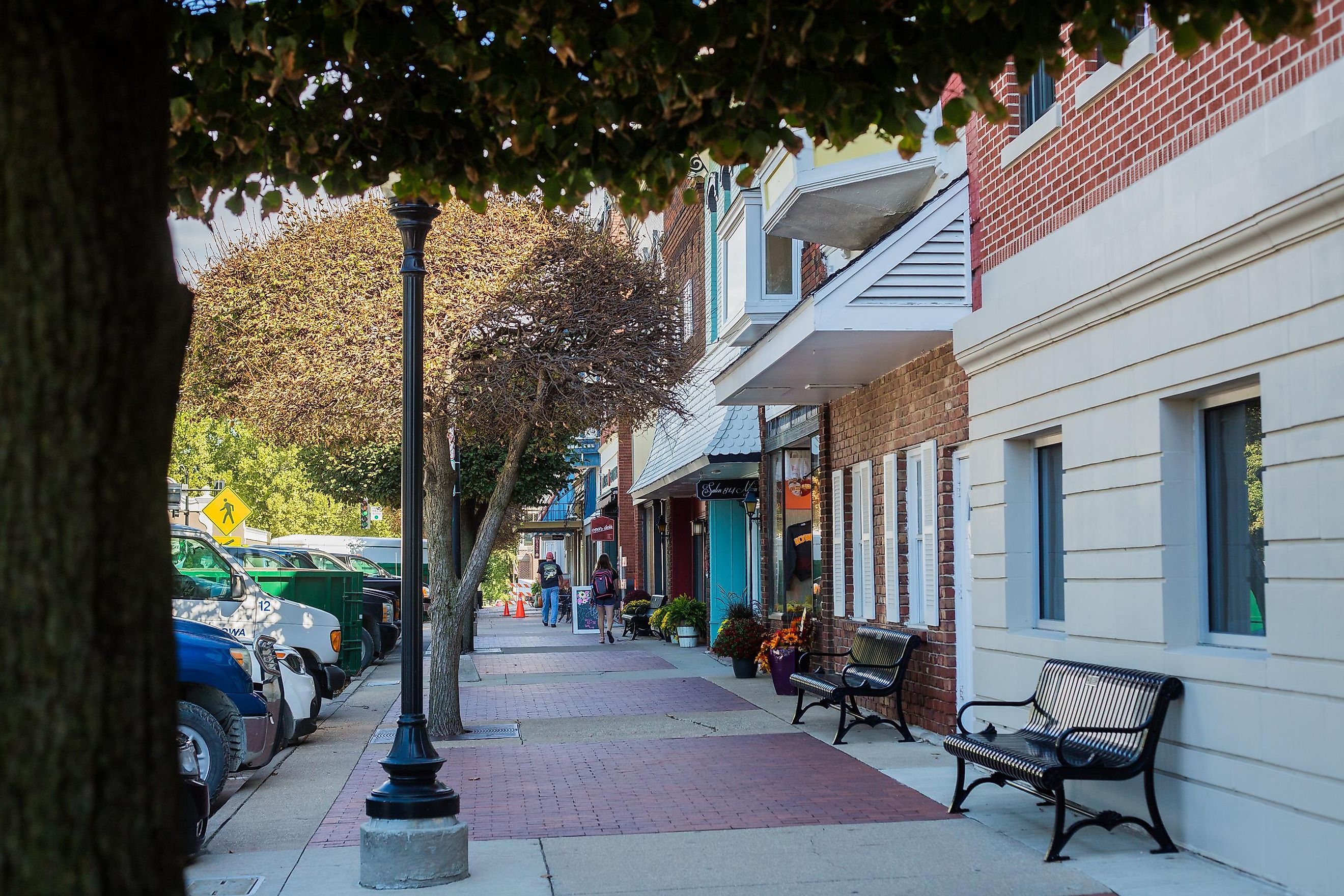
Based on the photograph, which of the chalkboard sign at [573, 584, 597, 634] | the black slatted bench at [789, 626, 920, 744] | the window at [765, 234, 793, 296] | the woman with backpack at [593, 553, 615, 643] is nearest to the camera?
the black slatted bench at [789, 626, 920, 744]

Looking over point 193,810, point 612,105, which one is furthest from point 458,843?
point 612,105

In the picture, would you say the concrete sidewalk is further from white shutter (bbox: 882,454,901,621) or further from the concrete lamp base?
white shutter (bbox: 882,454,901,621)

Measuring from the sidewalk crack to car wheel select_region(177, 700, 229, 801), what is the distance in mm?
4817

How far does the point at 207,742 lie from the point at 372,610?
44.4ft

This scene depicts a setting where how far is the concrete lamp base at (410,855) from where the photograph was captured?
718cm

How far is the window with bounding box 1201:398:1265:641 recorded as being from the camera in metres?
7.12

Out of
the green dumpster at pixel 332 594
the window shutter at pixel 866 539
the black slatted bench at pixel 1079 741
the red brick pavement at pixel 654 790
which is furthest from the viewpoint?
the green dumpster at pixel 332 594

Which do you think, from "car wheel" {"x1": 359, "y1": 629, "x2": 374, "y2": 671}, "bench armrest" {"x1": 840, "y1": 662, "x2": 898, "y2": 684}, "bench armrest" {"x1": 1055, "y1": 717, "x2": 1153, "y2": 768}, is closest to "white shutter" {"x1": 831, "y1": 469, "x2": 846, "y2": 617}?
"bench armrest" {"x1": 840, "y1": 662, "x2": 898, "y2": 684}

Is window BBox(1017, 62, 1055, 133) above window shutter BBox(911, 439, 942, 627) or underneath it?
above

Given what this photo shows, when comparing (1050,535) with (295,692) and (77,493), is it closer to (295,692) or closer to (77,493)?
(295,692)

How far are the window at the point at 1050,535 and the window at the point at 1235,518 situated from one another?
1.99m

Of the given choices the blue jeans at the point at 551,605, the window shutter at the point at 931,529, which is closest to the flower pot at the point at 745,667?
the window shutter at the point at 931,529

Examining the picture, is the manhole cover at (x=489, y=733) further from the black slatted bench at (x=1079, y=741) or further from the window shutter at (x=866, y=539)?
the black slatted bench at (x=1079, y=741)

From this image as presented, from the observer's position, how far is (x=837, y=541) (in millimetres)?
15906
